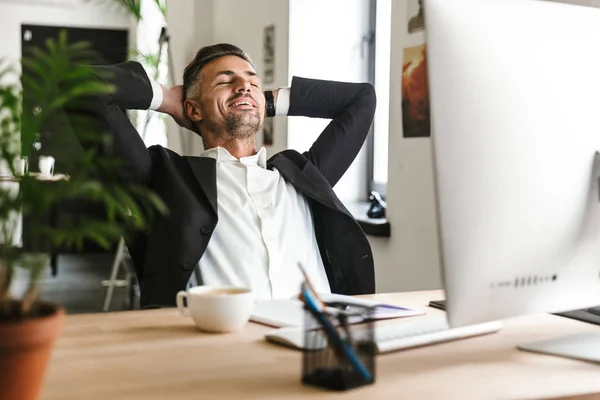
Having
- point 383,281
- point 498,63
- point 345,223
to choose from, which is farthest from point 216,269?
point 383,281

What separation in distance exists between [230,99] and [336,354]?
130cm

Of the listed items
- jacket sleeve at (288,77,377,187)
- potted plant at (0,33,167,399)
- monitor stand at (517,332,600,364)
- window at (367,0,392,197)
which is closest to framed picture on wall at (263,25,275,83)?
window at (367,0,392,197)

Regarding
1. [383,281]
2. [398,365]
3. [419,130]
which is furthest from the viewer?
[383,281]

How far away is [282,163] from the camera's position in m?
1.90

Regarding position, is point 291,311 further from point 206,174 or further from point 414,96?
point 414,96

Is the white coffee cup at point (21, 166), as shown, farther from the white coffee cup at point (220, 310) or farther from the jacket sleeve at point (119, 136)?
the jacket sleeve at point (119, 136)

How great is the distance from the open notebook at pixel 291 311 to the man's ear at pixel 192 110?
90cm

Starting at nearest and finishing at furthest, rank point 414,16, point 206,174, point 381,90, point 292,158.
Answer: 1. point 206,174
2. point 292,158
3. point 414,16
4. point 381,90

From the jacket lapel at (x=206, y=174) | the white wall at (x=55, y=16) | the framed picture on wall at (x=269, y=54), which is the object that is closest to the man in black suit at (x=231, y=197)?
the jacket lapel at (x=206, y=174)

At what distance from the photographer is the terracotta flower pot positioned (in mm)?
629

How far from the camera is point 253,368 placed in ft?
2.96

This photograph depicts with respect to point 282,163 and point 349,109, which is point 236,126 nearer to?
point 282,163

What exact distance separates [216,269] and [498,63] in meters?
1.02

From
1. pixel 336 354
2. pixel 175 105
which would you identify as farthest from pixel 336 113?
pixel 336 354
